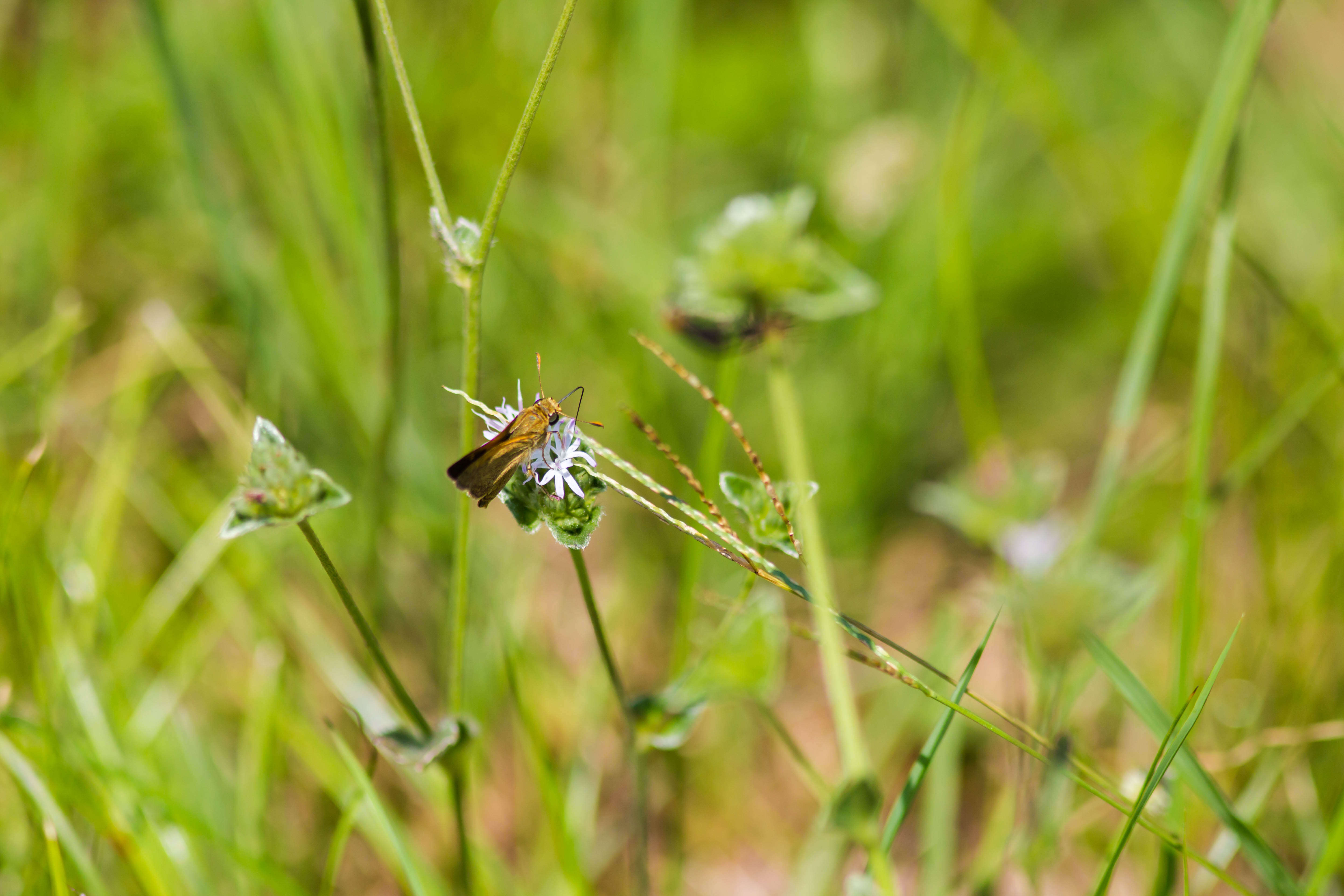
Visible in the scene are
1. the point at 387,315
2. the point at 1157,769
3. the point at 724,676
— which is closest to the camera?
the point at 1157,769

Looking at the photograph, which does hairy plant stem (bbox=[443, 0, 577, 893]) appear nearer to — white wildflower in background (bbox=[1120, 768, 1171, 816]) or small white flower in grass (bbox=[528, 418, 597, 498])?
small white flower in grass (bbox=[528, 418, 597, 498])

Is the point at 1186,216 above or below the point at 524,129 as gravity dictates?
below

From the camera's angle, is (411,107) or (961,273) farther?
(961,273)

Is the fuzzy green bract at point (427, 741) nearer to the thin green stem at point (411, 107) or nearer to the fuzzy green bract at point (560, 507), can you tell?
the fuzzy green bract at point (560, 507)

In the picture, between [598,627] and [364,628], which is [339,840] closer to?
[364,628]

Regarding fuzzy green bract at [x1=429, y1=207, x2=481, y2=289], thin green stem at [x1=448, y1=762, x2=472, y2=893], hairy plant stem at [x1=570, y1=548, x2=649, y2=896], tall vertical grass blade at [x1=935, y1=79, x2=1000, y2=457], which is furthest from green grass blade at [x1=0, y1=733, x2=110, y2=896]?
tall vertical grass blade at [x1=935, y1=79, x2=1000, y2=457]

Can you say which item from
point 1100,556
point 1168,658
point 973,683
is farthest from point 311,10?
point 1168,658

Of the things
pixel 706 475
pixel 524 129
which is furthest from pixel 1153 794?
pixel 524 129
